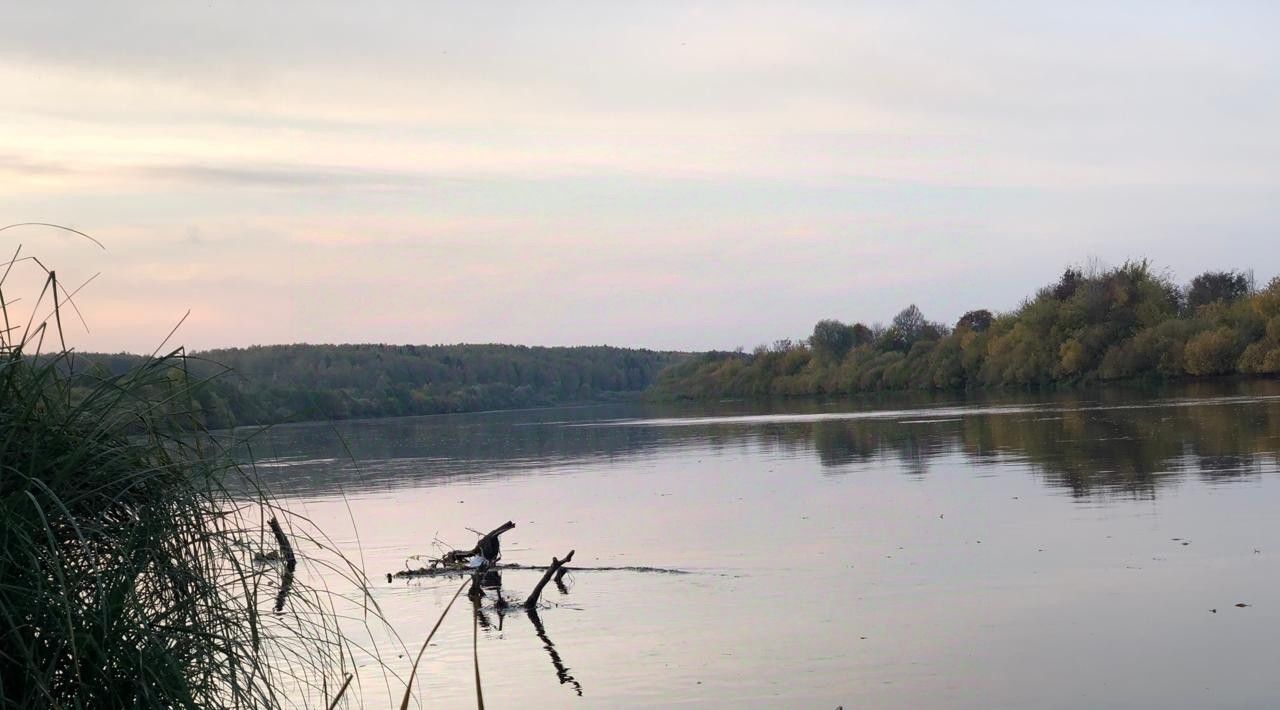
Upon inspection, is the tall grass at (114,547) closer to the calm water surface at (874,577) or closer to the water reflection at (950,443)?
the calm water surface at (874,577)

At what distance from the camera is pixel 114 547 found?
4.18 meters

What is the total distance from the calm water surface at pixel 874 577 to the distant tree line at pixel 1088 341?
1621 inches

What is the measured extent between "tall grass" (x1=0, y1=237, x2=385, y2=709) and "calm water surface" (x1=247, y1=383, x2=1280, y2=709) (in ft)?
1.86

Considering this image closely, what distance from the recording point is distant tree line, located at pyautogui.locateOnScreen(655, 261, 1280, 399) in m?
73.6

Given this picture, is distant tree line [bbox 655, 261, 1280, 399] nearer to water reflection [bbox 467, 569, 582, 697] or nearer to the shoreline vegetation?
the shoreline vegetation

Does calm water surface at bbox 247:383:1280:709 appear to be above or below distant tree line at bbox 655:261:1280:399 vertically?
below

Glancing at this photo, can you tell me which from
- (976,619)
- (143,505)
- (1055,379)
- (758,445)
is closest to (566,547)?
(976,619)

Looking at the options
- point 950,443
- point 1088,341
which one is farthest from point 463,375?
point 950,443

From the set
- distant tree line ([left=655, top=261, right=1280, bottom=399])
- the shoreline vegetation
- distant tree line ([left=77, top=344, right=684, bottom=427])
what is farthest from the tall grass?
distant tree line ([left=77, top=344, right=684, bottom=427])

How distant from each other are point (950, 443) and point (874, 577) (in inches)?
935

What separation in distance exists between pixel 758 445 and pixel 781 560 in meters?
28.2

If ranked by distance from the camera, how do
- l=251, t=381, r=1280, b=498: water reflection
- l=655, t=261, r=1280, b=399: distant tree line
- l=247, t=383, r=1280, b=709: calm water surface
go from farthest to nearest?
1. l=655, t=261, r=1280, b=399: distant tree line
2. l=251, t=381, r=1280, b=498: water reflection
3. l=247, t=383, r=1280, b=709: calm water surface

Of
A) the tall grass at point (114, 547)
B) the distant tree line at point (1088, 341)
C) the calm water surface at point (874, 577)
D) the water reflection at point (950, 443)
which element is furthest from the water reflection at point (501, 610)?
the distant tree line at point (1088, 341)

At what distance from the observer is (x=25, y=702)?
3.81 meters
